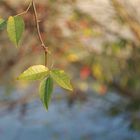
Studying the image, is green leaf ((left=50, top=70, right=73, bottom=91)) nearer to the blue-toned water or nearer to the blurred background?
the blurred background

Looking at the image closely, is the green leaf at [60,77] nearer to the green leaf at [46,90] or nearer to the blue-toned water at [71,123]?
the green leaf at [46,90]

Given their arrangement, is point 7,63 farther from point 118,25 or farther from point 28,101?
point 118,25

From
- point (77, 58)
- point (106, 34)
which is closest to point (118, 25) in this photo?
point (106, 34)

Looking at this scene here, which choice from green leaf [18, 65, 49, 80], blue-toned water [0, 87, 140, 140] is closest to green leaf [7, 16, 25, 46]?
green leaf [18, 65, 49, 80]

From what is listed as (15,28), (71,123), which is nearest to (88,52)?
(71,123)

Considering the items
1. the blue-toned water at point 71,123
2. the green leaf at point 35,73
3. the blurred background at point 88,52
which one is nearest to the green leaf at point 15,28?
the green leaf at point 35,73

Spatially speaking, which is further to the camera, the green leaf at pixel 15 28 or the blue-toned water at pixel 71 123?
the blue-toned water at pixel 71 123
